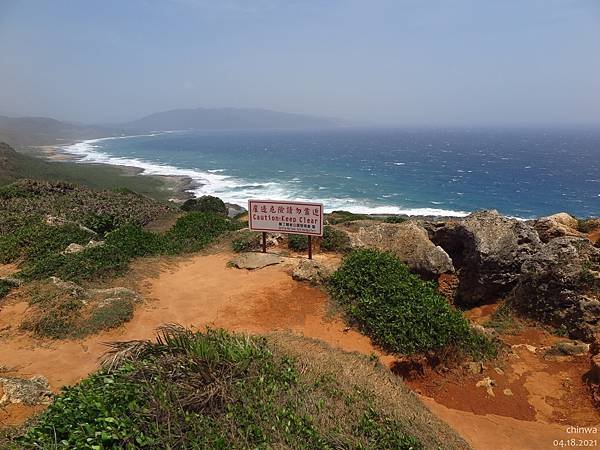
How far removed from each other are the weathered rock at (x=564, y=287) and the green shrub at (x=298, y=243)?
7041 mm

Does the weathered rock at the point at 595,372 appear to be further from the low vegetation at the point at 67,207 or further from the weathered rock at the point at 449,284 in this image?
the low vegetation at the point at 67,207

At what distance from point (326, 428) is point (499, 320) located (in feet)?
29.2

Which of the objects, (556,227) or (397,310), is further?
(556,227)

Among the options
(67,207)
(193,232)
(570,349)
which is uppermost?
(193,232)

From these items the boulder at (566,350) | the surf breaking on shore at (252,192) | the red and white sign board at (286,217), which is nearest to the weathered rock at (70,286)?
the red and white sign board at (286,217)

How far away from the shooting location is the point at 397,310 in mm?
9156

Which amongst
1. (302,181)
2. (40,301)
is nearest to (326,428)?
(40,301)

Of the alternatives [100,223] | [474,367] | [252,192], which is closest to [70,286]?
[100,223]

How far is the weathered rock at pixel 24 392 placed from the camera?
5.58 meters

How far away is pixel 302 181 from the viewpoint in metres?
68.0

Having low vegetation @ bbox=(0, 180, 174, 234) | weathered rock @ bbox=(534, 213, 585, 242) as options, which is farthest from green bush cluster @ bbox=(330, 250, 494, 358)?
low vegetation @ bbox=(0, 180, 174, 234)

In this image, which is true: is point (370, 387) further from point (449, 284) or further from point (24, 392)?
point (449, 284)

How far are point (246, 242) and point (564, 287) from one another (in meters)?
10.1

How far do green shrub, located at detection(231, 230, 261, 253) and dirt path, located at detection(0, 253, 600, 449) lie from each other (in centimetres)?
90
